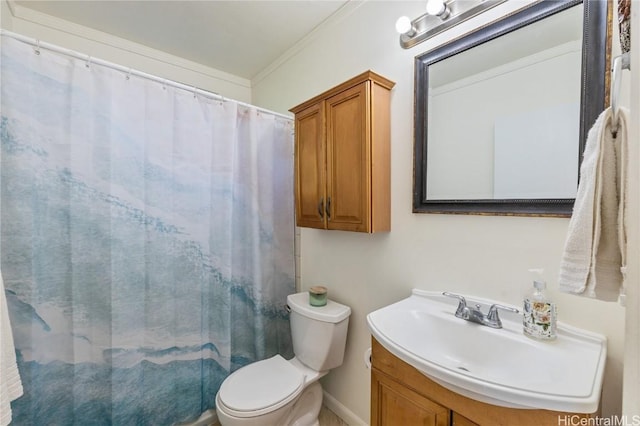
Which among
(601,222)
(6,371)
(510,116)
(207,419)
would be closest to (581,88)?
(510,116)

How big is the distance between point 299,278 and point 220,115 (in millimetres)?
1256

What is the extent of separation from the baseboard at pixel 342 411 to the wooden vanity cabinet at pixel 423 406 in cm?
72

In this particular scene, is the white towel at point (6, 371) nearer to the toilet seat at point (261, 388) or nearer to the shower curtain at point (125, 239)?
the shower curtain at point (125, 239)

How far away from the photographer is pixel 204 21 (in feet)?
5.73

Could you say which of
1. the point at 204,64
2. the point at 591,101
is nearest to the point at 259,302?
the point at 591,101

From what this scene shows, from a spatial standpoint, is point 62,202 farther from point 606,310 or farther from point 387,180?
point 606,310

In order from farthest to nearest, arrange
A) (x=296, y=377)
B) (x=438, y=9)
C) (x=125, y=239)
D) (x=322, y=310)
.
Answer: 1. (x=322, y=310)
2. (x=296, y=377)
3. (x=125, y=239)
4. (x=438, y=9)

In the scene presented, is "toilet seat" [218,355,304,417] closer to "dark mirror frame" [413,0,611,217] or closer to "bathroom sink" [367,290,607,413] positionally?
"bathroom sink" [367,290,607,413]

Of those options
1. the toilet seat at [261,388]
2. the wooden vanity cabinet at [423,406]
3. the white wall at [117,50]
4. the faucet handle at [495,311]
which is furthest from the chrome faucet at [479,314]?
the white wall at [117,50]

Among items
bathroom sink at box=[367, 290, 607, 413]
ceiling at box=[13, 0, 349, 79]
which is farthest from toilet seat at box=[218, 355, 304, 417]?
ceiling at box=[13, 0, 349, 79]

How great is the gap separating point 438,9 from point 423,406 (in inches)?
59.8

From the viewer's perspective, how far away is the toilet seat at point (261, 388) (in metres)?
1.24

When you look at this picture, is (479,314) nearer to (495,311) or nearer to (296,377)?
(495,311)

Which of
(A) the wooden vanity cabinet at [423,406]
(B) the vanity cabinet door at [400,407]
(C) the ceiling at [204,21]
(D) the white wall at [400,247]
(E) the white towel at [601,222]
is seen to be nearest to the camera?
(E) the white towel at [601,222]
